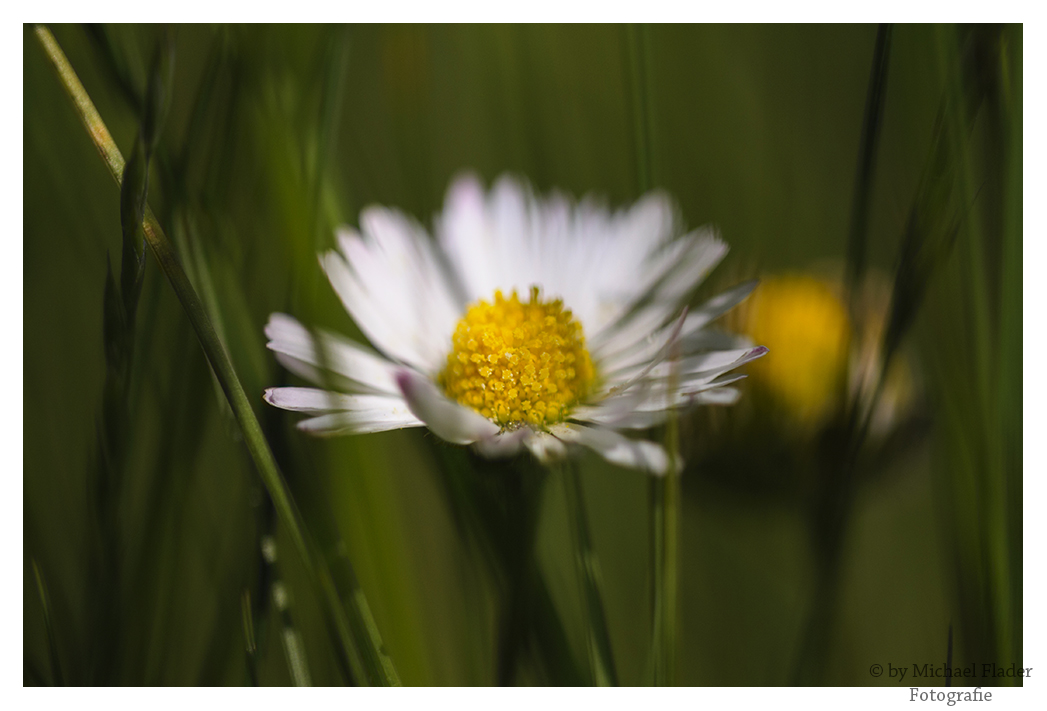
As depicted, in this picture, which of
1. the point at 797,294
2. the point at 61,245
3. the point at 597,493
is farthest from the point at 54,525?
the point at 797,294

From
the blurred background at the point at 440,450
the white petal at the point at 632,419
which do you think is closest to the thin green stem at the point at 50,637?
the blurred background at the point at 440,450

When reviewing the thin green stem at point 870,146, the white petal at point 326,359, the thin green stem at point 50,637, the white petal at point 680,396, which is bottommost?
the thin green stem at point 50,637

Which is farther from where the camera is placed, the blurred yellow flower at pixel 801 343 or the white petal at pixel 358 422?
the blurred yellow flower at pixel 801 343

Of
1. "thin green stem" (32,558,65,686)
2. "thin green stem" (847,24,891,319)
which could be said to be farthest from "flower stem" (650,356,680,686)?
"thin green stem" (32,558,65,686)

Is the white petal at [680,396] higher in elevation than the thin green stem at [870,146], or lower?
lower

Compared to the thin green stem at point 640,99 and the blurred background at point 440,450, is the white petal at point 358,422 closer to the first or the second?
the blurred background at point 440,450
